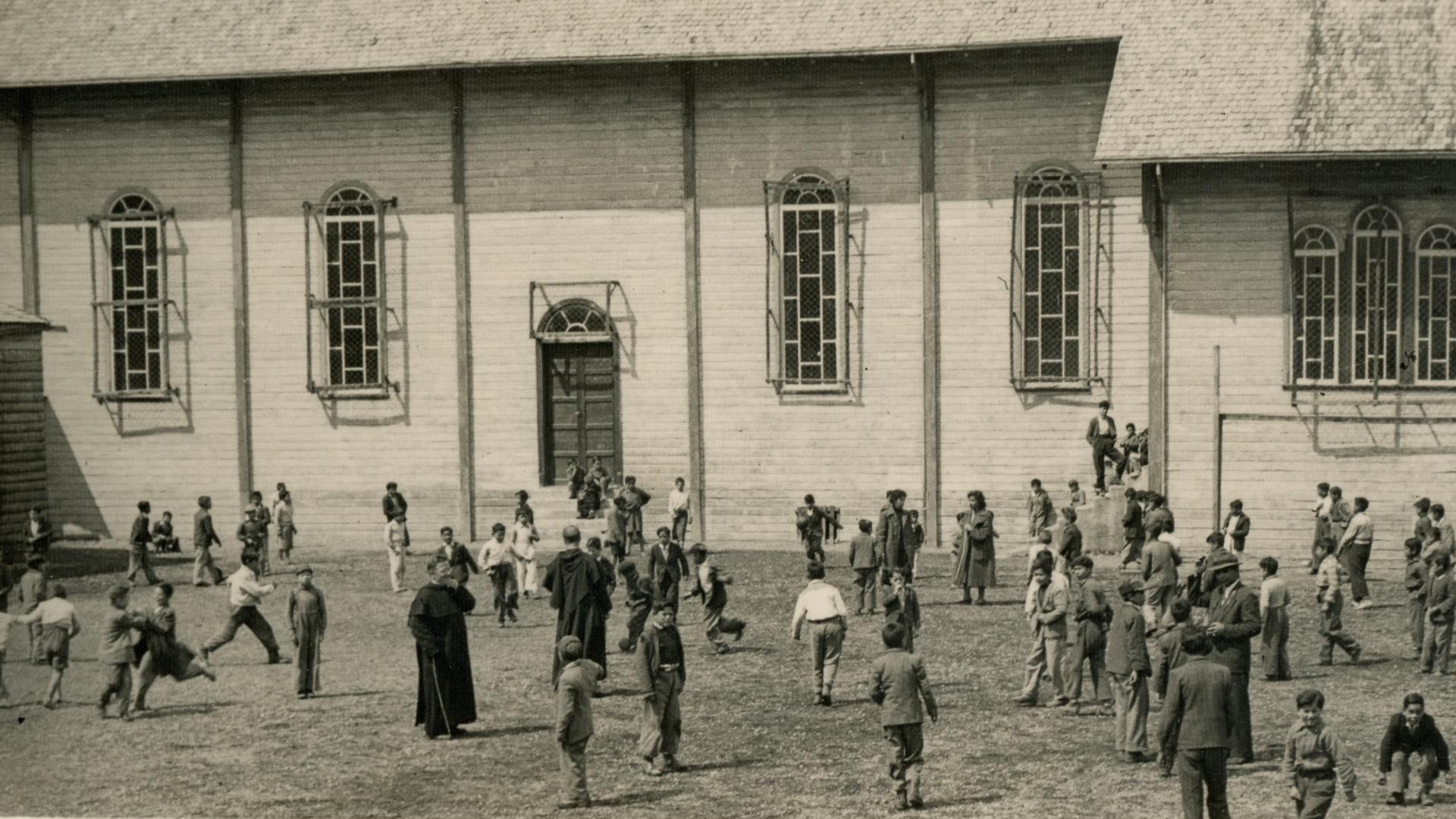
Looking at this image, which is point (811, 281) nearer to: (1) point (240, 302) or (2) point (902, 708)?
(1) point (240, 302)

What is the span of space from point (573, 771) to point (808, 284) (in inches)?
712

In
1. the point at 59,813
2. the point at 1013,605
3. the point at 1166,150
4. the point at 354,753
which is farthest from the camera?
the point at 1166,150

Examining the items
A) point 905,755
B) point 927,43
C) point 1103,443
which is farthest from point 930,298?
point 905,755

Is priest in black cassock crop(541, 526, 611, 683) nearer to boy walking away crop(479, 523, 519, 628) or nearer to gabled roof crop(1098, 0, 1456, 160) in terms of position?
boy walking away crop(479, 523, 519, 628)

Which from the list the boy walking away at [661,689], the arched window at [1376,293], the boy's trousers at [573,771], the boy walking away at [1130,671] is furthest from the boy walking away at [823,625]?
the arched window at [1376,293]

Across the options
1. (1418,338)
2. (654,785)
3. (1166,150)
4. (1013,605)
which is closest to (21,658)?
(654,785)

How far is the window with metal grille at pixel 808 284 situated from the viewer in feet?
113

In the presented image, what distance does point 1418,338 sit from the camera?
1265 inches

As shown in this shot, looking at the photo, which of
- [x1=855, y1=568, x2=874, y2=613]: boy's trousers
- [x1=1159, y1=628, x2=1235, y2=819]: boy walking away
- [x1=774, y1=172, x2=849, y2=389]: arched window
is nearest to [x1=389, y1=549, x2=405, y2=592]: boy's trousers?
[x1=855, y1=568, x2=874, y2=613]: boy's trousers

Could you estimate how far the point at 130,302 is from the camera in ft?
121

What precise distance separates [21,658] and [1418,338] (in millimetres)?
21181

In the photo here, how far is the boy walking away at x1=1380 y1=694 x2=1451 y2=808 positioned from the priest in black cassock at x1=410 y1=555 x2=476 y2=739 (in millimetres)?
8786

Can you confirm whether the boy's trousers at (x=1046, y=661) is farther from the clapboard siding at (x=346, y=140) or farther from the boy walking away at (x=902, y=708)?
the clapboard siding at (x=346, y=140)

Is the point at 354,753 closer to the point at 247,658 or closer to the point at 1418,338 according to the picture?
the point at 247,658
